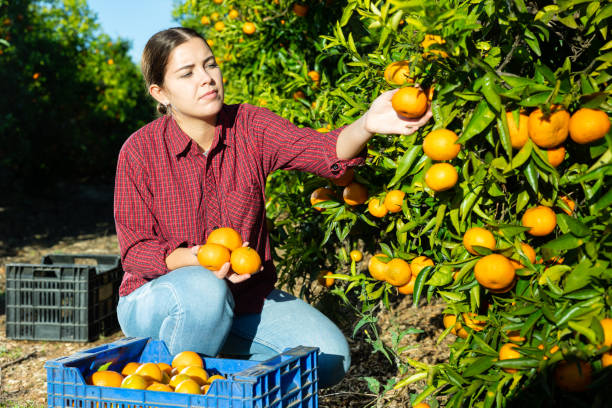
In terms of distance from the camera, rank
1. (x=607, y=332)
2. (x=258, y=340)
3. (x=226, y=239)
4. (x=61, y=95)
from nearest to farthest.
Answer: (x=607, y=332) < (x=226, y=239) < (x=258, y=340) < (x=61, y=95)

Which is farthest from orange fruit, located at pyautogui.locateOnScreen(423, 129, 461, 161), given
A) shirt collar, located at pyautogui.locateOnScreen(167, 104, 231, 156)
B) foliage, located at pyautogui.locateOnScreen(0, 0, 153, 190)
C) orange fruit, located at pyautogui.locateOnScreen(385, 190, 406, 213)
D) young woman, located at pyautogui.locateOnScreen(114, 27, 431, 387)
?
foliage, located at pyautogui.locateOnScreen(0, 0, 153, 190)

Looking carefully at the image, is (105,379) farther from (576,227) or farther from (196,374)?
(576,227)

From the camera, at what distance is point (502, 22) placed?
1.47 m

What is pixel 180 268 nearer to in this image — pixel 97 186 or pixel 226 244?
pixel 226 244

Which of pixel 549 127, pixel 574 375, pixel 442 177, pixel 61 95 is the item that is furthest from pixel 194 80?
pixel 61 95

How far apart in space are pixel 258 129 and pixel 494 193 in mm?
1026

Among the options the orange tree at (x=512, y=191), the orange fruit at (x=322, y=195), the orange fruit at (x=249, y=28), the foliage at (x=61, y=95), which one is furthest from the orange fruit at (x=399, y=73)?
the foliage at (x=61, y=95)

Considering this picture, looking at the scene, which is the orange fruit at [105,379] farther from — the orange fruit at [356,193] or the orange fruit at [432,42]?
the orange fruit at [432,42]

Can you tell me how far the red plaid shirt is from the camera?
2.13 meters

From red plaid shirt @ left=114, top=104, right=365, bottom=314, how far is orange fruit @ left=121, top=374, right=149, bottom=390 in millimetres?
541

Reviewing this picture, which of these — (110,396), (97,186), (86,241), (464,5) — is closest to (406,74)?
(464,5)

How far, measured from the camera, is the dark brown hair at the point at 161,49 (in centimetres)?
217

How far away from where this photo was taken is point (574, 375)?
51.0 inches

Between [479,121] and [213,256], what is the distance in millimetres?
902
